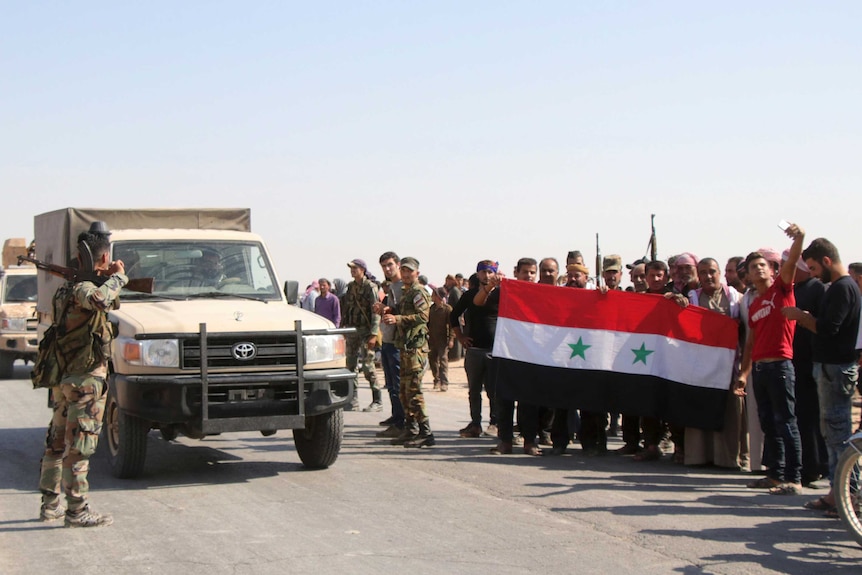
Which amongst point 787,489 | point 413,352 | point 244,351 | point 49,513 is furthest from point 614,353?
point 49,513

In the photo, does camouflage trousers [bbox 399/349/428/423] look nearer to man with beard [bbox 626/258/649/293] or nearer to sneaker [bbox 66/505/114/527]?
man with beard [bbox 626/258/649/293]

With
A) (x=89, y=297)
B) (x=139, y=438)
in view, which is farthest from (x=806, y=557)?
(x=139, y=438)

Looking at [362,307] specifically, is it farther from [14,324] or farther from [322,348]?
[14,324]

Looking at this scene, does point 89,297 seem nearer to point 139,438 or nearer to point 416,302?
point 139,438

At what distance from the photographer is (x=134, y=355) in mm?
9070

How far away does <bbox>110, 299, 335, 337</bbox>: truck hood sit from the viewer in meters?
9.12

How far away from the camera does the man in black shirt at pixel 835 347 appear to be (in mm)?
8156

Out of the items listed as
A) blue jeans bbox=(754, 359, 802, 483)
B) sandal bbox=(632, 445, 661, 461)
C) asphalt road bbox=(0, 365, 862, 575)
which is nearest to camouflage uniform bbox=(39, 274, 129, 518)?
asphalt road bbox=(0, 365, 862, 575)

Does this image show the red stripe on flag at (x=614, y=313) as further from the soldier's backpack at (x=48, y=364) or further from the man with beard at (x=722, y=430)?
the soldier's backpack at (x=48, y=364)

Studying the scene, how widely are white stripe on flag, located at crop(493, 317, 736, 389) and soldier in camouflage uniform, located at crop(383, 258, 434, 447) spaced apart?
83 cm

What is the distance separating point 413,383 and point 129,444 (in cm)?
333

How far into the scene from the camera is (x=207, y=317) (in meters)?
9.39

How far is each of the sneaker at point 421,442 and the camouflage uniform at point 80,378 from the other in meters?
4.68

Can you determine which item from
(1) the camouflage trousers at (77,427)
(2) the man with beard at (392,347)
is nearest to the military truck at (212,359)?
(1) the camouflage trousers at (77,427)
